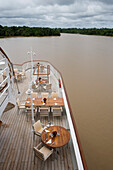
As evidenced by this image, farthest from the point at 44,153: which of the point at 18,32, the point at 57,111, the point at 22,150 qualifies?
the point at 18,32

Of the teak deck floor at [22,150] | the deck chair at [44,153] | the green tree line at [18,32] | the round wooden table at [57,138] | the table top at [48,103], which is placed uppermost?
the green tree line at [18,32]

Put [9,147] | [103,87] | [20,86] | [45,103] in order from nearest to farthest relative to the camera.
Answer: [9,147] → [45,103] → [20,86] → [103,87]

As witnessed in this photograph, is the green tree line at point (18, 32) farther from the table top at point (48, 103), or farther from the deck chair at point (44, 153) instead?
the deck chair at point (44, 153)

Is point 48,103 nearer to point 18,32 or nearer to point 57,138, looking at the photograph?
point 57,138

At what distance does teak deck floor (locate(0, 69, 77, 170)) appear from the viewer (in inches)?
170

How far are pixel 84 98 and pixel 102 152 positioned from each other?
5209 millimetres

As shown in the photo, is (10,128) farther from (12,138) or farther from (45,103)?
(45,103)

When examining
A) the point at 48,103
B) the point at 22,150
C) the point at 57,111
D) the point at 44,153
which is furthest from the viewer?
the point at 48,103

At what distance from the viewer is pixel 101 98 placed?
11.1 metres

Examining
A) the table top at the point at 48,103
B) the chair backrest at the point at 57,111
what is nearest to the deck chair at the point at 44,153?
the chair backrest at the point at 57,111

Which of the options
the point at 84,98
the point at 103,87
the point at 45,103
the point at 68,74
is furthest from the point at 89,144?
the point at 68,74

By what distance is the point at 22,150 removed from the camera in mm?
4832

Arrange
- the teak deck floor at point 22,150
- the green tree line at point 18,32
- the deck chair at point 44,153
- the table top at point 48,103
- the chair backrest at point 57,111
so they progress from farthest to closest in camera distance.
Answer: the green tree line at point 18,32 < the table top at point 48,103 < the chair backrest at point 57,111 < the teak deck floor at point 22,150 < the deck chair at point 44,153

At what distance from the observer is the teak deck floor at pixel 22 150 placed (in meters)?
4.31
